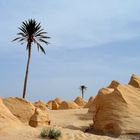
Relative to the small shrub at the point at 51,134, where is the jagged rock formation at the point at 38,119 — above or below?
above

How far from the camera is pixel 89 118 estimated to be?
83.3 feet

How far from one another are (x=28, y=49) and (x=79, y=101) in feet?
49.2

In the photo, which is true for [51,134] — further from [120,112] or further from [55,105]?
[55,105]

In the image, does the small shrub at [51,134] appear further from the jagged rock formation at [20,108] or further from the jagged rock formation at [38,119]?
the jagged rock formation at [20,108]

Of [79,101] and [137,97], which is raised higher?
[79,101]

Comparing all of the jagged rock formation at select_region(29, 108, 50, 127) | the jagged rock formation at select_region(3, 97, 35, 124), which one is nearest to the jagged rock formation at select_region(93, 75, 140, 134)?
the jagged rock formation at select_region(29, 108, 50, 127)

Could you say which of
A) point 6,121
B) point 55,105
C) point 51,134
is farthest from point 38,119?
point 55,105

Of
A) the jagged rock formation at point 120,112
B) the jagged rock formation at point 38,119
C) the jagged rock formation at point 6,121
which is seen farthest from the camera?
the jagged rock formation at point 38,119

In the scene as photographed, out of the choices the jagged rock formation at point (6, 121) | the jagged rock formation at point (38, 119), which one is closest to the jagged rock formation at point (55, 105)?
the jagged rock formation at point (38, 119)

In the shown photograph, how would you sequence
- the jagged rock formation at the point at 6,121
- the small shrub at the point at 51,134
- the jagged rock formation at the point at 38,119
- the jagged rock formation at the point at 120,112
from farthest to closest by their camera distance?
1. the jagged rock formation at the point at 38,119
2. the jagged rock formation at the point at 120,112
3. the jagged rock formation at the point at 6,121
4. the small shrub at the point at 51,134

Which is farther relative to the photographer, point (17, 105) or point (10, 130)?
point (17, 105)

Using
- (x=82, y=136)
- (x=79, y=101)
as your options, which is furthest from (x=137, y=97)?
(x=79, y=101)

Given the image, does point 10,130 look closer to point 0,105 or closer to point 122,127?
point 0,105

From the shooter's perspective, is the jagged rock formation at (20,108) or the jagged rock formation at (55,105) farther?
the jagged rock formation at (55,105)
